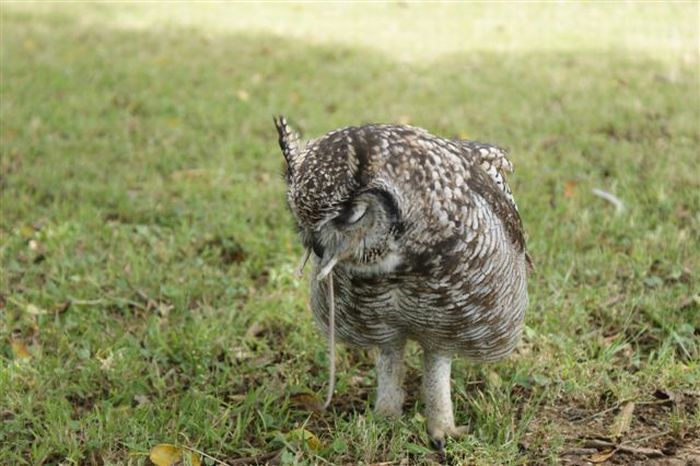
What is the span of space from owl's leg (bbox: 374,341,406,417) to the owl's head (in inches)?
34.3

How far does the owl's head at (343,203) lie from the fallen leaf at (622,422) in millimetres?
1376

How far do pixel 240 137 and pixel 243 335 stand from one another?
293cm

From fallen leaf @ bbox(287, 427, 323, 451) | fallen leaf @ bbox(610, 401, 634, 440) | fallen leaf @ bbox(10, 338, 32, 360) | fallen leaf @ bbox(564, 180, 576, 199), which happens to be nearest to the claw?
fallen leaf @ bbox(287, 427, 323, 451)

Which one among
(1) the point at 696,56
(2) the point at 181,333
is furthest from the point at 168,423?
(1) the point at 696,56

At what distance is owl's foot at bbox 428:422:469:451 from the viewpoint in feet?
11.1

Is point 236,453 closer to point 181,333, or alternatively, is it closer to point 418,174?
point 181,333

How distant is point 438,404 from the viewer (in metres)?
3.39

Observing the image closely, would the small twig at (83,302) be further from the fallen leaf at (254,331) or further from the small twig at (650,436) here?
the small twig at (650,436)

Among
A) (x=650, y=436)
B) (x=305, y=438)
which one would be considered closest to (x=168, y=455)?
(x=305, y=438)

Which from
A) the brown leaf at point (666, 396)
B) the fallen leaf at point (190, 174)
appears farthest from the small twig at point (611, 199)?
the fallen leaf at point (190, 174)

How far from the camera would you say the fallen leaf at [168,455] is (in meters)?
3.24

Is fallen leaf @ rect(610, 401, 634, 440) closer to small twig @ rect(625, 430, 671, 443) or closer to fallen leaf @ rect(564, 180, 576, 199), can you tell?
small twig @ rect(625, 430, 671, 443)

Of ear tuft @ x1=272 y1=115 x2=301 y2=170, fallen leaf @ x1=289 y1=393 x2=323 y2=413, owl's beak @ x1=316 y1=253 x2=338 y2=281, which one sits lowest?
fallen leaf @ x1=289 y1=393 x2=323 y2=413

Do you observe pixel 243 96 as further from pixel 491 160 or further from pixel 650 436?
pixel 650 436
